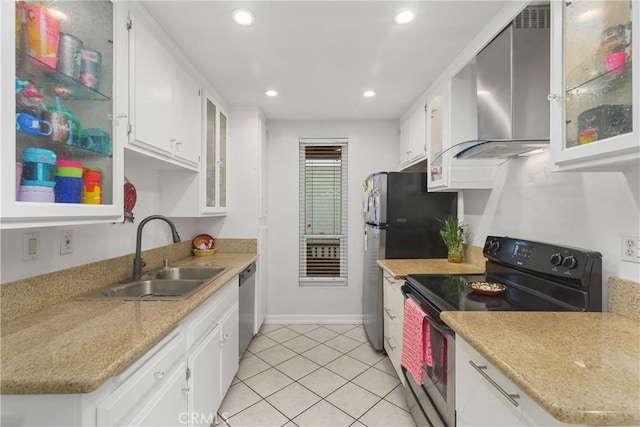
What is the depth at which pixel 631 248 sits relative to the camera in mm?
1126

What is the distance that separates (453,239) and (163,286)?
2.26 m

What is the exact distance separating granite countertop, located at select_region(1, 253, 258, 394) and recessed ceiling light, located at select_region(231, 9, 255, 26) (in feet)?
5.07

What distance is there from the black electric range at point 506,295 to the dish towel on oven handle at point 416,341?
3 centimetres

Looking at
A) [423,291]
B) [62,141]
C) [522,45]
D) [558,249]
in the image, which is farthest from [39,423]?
[522,45]

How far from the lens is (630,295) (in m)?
1.12

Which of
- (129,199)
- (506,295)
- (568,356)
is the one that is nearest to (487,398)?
(568,356)

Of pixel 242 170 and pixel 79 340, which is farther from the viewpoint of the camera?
pixel 242 170

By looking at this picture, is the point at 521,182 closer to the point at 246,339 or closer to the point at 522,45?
the point at 522,45

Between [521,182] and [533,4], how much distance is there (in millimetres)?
969

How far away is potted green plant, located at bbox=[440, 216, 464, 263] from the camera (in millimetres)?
2328

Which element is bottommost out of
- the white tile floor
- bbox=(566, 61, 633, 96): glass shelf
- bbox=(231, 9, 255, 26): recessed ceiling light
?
the white tile floor

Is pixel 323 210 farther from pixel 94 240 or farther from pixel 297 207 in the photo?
pixel 94 240

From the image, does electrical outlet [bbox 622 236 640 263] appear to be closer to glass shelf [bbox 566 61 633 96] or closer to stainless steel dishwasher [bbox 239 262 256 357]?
glass shelf [bbox 566 61 633 96]

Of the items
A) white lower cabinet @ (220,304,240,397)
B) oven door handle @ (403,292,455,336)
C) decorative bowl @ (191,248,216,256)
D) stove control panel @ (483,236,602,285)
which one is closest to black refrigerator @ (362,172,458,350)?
stove control panel @ (483,236,602,285)
